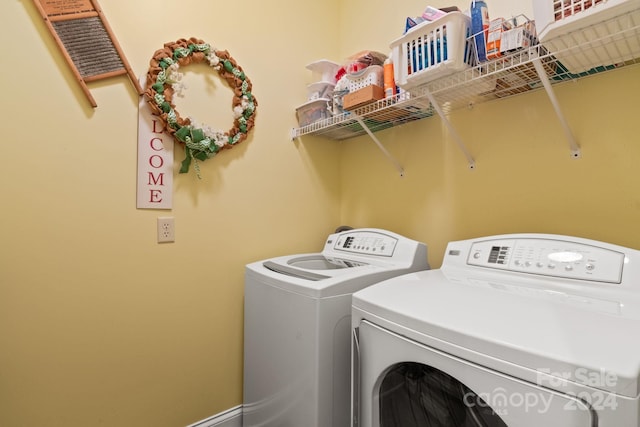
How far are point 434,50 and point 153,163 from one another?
4.08 ft

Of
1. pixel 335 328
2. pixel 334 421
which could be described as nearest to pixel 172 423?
pixel 334 421

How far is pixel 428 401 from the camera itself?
34.1 inches

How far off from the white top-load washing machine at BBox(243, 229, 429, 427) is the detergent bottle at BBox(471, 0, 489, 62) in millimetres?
795

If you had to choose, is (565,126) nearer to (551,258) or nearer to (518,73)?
(518,73)

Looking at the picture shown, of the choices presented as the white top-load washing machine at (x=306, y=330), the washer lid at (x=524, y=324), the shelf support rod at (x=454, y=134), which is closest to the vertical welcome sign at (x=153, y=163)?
the white top-load washing machine at (x=306, y=330)

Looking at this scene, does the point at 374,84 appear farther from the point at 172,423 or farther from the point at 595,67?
the point at 172,423

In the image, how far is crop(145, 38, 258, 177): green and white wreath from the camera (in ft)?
4.57

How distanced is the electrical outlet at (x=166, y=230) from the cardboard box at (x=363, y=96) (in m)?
0.99

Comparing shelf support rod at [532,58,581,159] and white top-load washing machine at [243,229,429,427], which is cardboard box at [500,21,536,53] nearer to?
shelf support rod at [532,58,581,159]

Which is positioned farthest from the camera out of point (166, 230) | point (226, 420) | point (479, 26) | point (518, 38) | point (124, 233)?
point (226, 420)

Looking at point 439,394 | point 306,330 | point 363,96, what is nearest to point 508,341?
point 439,394

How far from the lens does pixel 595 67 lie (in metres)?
1.09

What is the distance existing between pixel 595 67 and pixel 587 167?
13.6 inches

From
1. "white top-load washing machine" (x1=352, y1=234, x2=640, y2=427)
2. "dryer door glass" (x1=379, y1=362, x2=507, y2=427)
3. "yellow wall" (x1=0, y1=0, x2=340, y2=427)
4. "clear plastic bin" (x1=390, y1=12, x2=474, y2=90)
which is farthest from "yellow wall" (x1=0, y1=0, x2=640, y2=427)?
"dryer door glass" (x1=379, y1=362, x2=507, y2=427)
